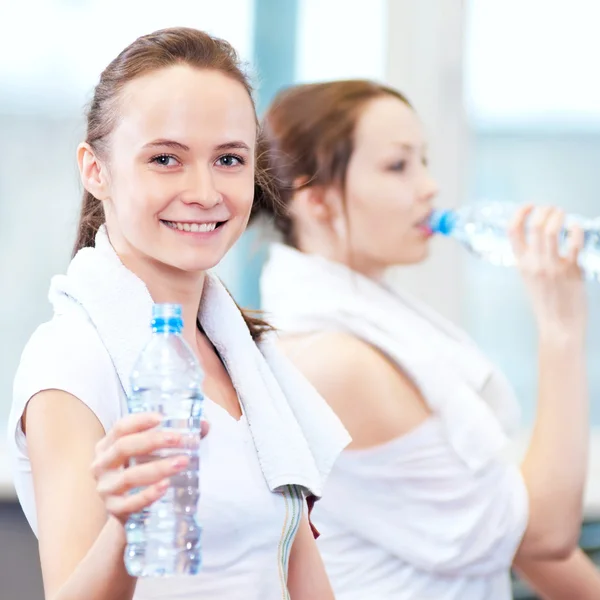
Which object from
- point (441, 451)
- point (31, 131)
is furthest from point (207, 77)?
point (31, 131)

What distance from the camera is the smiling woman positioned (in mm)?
847

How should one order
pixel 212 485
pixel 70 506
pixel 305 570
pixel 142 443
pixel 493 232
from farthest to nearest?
pixel 493 232 < pixel 305 570 < pixel 212 485 < pixel 70 506 < pixel 142 443

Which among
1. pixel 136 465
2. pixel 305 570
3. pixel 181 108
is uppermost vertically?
pixel 181 108

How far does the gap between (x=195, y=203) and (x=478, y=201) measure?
5.34ft

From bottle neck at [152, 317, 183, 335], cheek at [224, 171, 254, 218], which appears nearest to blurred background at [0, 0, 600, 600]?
cheek at [224, 171, 254, 218]

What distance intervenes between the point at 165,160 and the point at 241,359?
23cm

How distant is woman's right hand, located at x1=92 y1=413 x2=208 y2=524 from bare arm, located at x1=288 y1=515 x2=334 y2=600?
34 centimetres

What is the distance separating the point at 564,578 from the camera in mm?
1571

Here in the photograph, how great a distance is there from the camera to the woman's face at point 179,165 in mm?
923

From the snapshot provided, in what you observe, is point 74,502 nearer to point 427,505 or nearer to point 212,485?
point 212,485

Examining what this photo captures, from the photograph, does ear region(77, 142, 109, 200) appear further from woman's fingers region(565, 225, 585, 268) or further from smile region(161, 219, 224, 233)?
woman's fingers region(565, 225, 585, 268)

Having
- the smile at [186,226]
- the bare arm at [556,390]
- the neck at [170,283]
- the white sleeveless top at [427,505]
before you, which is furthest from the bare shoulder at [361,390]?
the smile at [186,226]

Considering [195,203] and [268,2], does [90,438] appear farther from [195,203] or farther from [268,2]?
[268,2]

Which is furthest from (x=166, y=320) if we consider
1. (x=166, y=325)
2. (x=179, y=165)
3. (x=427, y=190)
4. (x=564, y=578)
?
(x=564, y=578)
